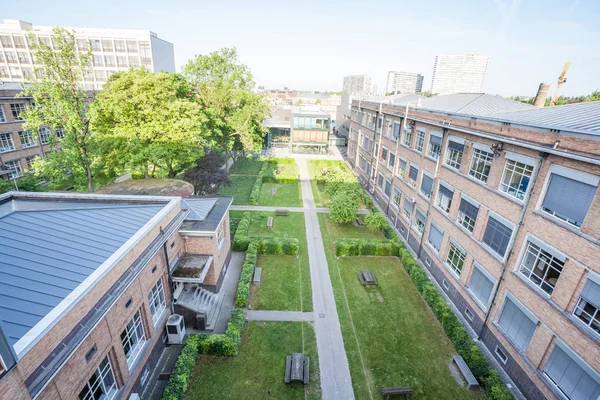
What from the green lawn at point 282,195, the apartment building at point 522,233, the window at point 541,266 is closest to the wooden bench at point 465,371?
the apartment building at point 522,233

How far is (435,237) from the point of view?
25.1 meters

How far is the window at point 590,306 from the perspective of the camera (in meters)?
11.9

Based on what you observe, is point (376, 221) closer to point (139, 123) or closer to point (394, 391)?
point (394, 391)

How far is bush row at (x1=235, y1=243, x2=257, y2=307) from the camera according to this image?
20.4m

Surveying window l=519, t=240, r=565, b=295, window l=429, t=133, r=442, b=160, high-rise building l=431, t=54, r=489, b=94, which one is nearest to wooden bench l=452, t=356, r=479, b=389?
window l=519, t=240, r=565, b=295

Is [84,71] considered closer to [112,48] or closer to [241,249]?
[241,249]

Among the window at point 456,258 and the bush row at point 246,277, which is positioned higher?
the window at point 456,258

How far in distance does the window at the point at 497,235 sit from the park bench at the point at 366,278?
8.75 metres

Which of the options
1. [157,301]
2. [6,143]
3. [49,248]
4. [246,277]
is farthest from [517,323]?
[6,143]

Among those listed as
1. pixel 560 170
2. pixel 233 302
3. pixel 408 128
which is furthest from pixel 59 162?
pixel 560 170

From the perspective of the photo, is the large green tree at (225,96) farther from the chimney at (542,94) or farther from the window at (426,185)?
the chimney at (542,94)

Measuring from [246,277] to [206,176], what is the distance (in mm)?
15181

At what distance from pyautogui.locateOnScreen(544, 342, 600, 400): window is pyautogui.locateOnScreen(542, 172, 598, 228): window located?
5.83m

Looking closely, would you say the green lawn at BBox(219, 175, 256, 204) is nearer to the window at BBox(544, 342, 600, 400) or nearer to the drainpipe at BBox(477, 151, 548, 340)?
the drainpipe at BBox(477, 151, 548, 340)
